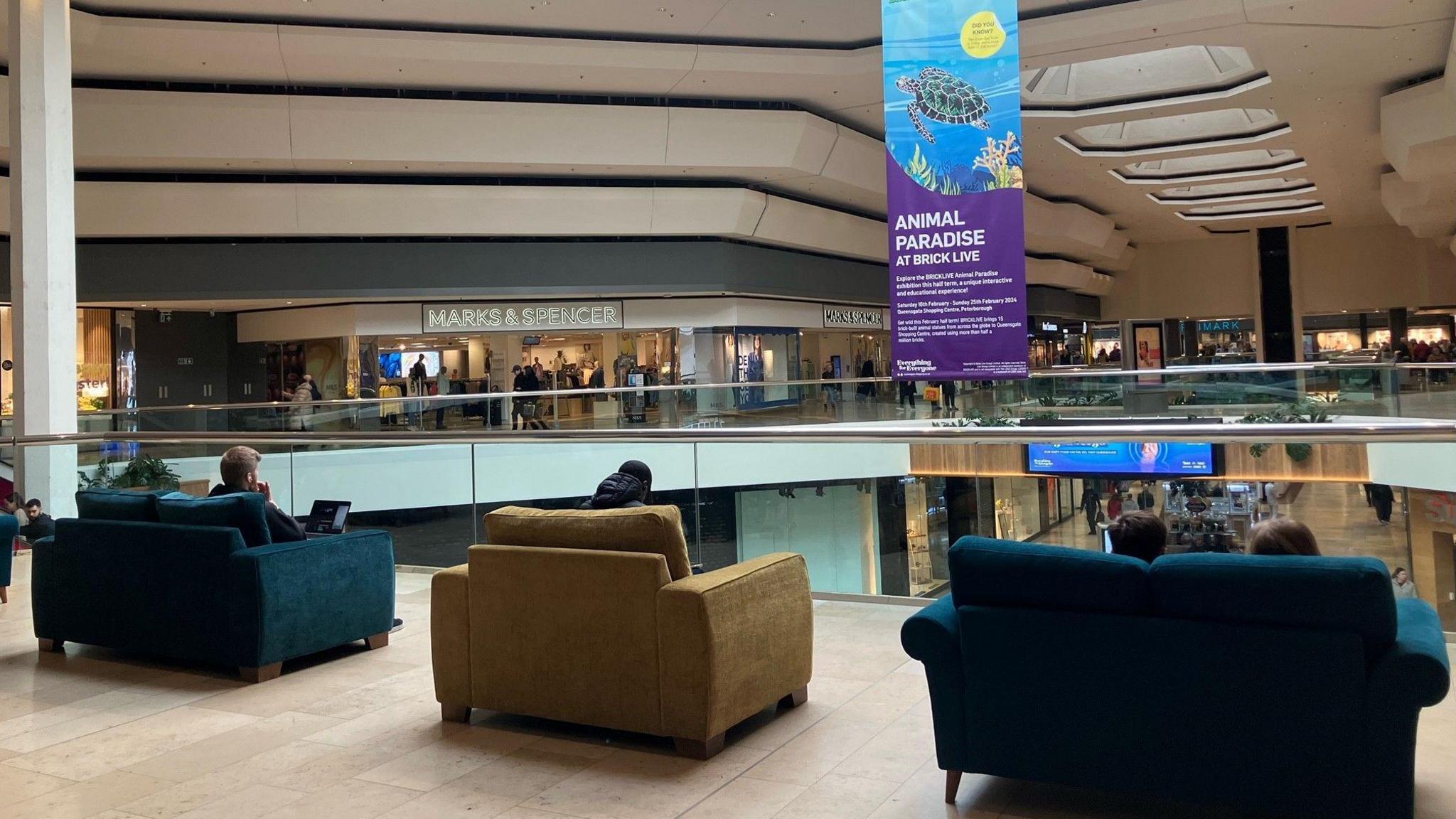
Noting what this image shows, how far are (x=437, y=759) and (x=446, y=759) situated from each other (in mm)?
36

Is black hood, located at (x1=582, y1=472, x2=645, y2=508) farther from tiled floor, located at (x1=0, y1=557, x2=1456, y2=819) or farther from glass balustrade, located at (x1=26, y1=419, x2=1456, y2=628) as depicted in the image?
tiled floor, located at (x1=0, y1=557, x2=1456, y2=819)

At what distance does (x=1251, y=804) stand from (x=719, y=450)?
4.63m

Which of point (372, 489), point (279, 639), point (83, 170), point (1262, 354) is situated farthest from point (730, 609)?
point (1262, 354)

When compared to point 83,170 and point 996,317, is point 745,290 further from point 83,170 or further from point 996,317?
point 996,317

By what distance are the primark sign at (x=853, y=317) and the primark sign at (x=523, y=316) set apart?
7.47 meters

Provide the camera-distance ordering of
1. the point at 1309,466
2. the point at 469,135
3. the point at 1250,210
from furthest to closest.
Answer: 1. the point at 1250,210
2. the point at 469,135
3. the point at 1309,466

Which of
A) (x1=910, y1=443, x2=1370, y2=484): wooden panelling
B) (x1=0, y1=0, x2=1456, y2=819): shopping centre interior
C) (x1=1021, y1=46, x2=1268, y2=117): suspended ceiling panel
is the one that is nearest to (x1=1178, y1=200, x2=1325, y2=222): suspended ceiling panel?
(x1=0, y1=0, x2=1456, y2=819): shopping centre interior

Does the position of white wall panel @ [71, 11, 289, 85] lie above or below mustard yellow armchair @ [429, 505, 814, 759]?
above

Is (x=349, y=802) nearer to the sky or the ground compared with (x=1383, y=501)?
nearer to the ground

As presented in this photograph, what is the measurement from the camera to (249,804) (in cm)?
342

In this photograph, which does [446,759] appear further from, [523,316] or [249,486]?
[523,316]

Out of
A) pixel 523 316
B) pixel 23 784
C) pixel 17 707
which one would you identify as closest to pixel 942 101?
pixel 23 784

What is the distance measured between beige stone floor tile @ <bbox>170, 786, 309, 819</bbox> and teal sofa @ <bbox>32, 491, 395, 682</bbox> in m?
1.47

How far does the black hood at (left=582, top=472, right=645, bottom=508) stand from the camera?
201 inches
